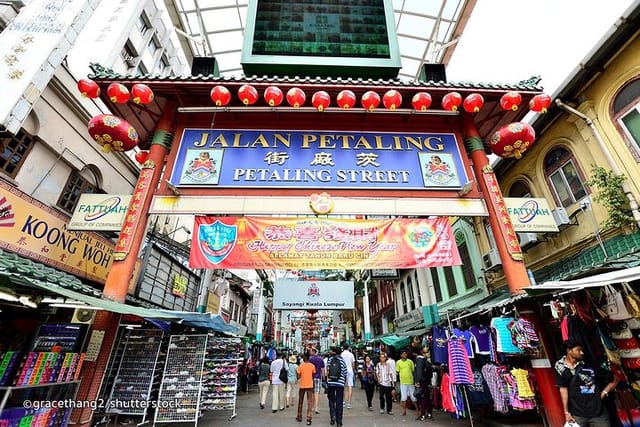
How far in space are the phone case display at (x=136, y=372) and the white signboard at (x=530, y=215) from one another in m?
9.71

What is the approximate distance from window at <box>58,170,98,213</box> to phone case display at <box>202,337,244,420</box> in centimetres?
622

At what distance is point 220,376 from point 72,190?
764 centimetres

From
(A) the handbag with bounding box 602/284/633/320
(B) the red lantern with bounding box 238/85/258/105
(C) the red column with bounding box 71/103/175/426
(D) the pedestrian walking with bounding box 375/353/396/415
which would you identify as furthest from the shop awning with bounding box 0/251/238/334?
(A) the handbag with bounding box 602/284/633/320

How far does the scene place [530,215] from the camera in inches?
290

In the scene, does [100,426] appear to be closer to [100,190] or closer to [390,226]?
[100,190]

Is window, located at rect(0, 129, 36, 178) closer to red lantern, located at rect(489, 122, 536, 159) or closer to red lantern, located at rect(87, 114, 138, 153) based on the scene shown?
red lantern, located at rect(87, 114, 138, 153)

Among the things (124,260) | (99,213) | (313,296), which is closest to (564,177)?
(313,296)

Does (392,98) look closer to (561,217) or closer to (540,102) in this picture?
(540,102)

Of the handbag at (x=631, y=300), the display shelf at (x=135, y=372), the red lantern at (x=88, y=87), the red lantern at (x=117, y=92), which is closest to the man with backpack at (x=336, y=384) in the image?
the display shelf at (x=135, y=372)

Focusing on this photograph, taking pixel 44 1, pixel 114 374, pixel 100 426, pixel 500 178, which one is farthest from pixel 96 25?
pixel 500 178

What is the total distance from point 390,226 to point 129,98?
292 inches

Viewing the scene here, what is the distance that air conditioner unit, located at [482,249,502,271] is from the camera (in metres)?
11.2

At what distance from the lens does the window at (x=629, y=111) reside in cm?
735

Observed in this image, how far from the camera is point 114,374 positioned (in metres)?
7.43
